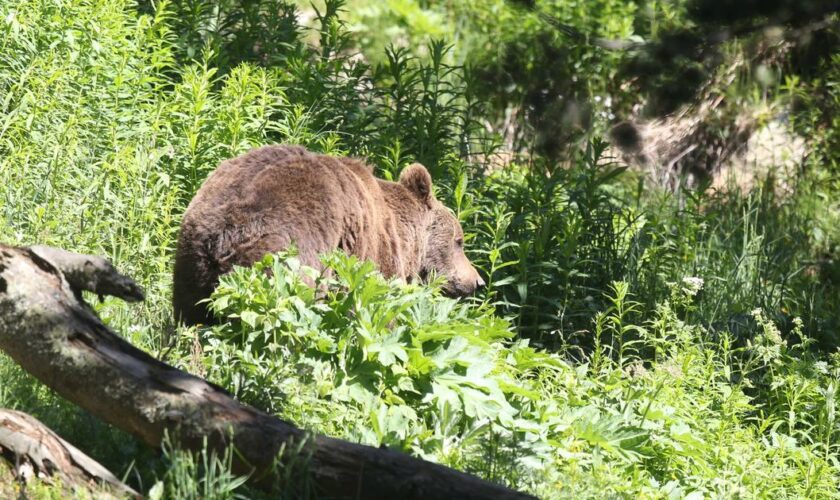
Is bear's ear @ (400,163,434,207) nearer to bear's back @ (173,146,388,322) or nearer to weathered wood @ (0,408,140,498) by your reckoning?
bear's back @ (173,146,388,322)

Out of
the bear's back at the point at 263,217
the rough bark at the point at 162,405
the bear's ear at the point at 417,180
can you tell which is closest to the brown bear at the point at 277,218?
the bear's back at the point at 263,217

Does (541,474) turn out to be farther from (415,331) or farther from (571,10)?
A: (571,10)

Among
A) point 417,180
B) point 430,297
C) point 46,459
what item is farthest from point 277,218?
point 46,459

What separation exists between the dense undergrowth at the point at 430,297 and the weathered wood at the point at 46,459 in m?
0.19

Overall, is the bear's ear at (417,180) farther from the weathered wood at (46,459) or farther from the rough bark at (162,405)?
the weathered wood at (46,459)

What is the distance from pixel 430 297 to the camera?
6.70 meters

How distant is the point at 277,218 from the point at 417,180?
6.95 feet

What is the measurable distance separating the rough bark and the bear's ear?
4195 mm

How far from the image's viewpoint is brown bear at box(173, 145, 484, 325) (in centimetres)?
663

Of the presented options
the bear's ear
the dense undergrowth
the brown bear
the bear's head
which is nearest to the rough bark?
the dense undergrowth

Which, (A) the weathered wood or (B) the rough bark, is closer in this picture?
(B) the rough bark

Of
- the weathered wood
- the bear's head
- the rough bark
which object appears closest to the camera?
the rough bark

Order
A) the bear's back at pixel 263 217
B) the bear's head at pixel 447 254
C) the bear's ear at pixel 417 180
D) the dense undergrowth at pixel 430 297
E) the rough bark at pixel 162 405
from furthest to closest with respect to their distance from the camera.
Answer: the bear's head at pixel 447 254
the bear's ear at pixel 417 180
the bear's back at pixel 263 217
the dense undergrowth at pixel 430 297
the rough bark at pixel 162 405

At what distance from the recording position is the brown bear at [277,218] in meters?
6.63
